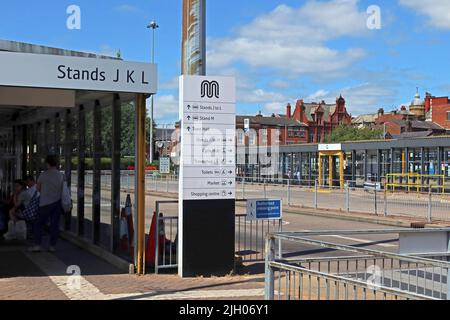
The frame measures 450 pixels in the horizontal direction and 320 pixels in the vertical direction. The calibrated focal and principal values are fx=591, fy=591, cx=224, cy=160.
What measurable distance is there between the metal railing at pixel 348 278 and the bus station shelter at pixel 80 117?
344cm

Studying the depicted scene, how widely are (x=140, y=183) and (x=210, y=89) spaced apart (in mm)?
1738

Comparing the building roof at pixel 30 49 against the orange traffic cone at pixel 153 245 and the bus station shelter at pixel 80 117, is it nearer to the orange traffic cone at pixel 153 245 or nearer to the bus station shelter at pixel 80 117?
the bus station shelter at pixel 80 117

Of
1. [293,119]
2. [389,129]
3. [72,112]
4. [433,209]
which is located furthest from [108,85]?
[293,119]

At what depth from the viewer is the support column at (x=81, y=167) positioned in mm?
11789

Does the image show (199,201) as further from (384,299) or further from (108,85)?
(384,299)

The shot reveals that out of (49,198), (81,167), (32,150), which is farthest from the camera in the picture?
(32,150)

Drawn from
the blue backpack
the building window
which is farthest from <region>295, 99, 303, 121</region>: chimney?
the blue backpack

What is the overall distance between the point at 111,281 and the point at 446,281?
4397 millimetres

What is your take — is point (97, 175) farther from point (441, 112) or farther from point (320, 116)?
point (320, 116)

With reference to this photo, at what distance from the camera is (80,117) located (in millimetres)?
11938

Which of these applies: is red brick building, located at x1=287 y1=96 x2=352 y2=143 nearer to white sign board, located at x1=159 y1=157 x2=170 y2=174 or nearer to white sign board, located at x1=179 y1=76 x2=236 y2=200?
white sign board, located at x1=159 y1=157 x2=170 y2=174

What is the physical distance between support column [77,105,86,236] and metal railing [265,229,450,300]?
627 cm

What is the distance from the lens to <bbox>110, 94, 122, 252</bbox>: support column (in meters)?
9.77

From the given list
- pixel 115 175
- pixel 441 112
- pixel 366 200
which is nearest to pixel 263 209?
pixel 115 175
